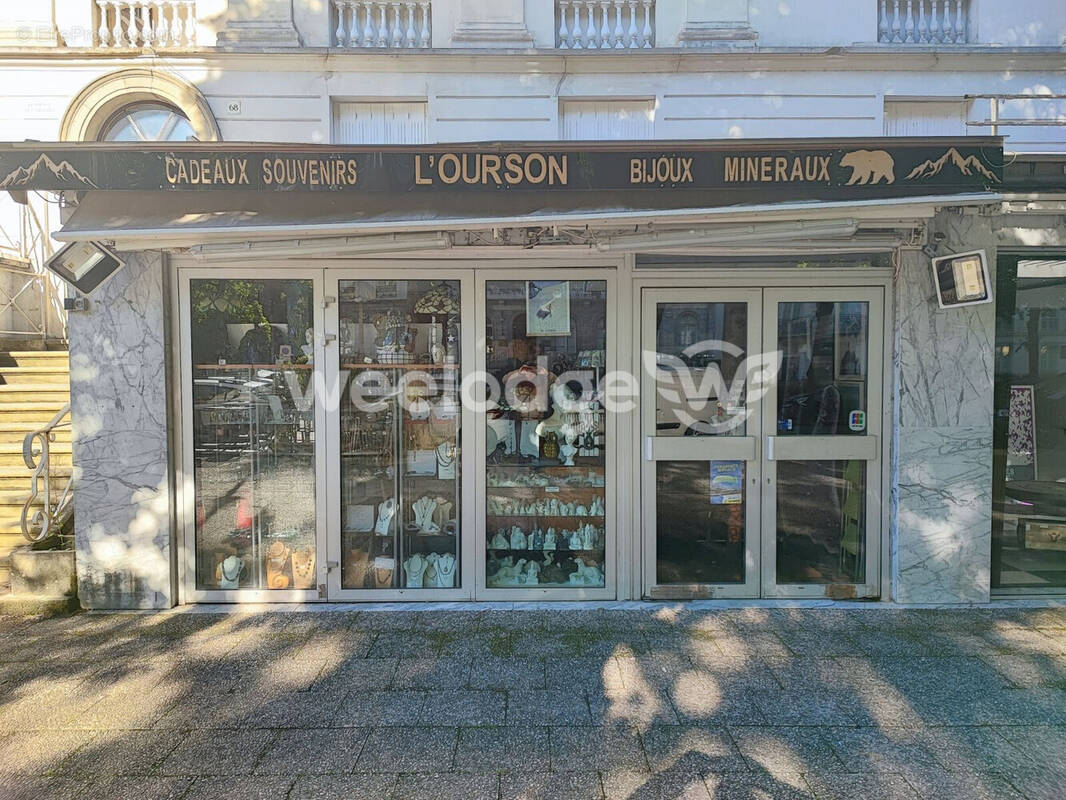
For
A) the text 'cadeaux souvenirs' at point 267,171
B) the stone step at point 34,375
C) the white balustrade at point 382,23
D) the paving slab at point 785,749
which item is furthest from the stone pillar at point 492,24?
the paving slab at point 785,749

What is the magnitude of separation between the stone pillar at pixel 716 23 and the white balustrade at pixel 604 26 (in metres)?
0.34

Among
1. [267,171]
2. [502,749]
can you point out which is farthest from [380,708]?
[267,171]

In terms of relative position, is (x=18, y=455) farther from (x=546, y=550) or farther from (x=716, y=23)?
(x=716, y=23)

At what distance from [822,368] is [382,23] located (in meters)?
5.20

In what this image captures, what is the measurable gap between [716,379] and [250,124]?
4.79 m

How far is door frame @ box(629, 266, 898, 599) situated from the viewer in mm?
4969

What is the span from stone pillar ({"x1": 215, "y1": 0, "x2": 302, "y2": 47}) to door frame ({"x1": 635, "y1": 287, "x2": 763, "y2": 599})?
434cm

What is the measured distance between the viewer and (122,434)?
4895 mm

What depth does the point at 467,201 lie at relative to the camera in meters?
3.96

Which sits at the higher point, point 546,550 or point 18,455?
point 18,455

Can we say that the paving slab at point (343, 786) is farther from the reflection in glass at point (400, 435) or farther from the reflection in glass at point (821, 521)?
the reflection in glass at point (821, 521)

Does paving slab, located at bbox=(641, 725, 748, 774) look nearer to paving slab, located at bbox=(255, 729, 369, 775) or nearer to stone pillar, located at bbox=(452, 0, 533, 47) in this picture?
paving slab, located at bbox=(255, 729, 369, 775)

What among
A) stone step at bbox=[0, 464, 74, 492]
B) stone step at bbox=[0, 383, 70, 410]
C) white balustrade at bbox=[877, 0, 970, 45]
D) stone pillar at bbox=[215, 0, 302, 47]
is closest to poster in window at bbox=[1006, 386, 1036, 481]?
white balustrade at bbox=[877, 0, 970, 45]

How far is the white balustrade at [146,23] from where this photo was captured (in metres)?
6.11
